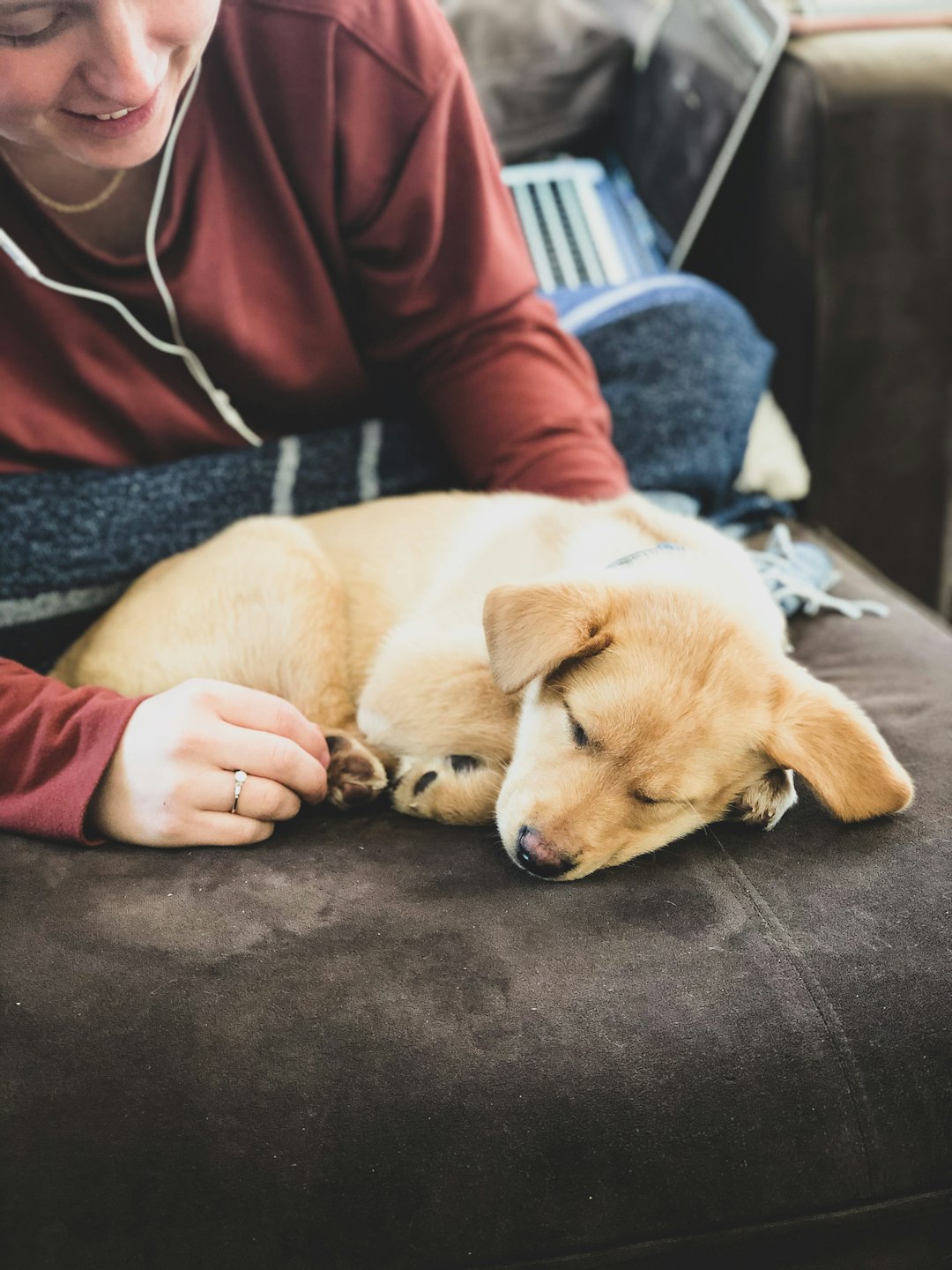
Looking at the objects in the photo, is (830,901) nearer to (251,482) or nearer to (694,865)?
(694,865)

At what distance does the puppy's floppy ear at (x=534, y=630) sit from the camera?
3.83ft

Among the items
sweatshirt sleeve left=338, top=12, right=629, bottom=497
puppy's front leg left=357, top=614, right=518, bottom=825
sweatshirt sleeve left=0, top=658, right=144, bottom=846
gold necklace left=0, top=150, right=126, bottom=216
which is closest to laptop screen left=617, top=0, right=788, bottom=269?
sweatshirt sleeve left=338, top=12, right=629, bottom=497

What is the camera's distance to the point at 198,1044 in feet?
3.05

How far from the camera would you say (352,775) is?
1.34m

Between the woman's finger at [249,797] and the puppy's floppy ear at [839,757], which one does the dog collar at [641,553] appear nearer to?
the puppy's floppy ear at [839,757]

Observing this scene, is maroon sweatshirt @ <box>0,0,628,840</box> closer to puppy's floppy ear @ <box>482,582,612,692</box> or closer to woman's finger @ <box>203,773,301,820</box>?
woman's finger @ <box>203,773,301,820</box>

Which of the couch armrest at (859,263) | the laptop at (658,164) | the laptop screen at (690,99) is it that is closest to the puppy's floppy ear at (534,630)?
the laptop at (658,164)

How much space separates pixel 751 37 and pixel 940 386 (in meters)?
0.87

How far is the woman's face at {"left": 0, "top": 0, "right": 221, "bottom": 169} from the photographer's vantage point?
1047 millimetres

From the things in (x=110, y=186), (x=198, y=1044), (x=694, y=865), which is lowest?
(x=694, y=865)

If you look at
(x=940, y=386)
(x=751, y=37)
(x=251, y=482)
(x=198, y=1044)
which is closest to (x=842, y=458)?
(x=940, y=386)

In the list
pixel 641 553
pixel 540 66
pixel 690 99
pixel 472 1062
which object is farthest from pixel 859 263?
pixel 472 1062

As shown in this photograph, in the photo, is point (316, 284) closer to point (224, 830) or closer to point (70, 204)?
point (70, 204)

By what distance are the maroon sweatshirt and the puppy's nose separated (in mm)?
655
